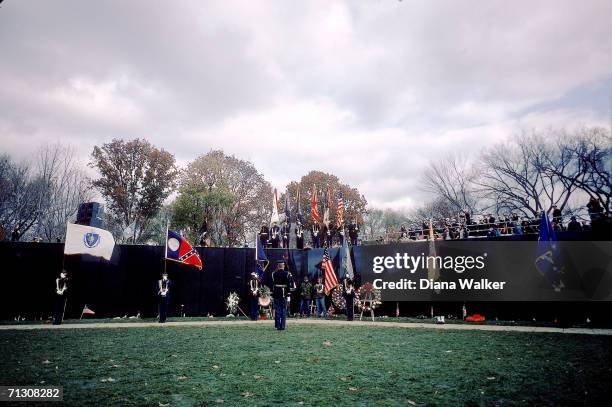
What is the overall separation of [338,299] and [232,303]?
238 inches

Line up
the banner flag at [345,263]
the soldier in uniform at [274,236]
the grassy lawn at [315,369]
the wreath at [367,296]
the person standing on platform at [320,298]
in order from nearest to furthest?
the grassy lawn at [315,369] < the wreath at [367,296] < the banner flag at [345,263] < the person standing on platform at [320,298] < the soldier in uniform at [274,236]

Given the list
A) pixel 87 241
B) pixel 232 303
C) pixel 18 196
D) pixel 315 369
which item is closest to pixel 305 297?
pixel 232 303

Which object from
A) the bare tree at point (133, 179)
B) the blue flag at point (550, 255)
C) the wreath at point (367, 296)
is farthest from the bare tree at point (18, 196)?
the blue flag at point (550, 255)

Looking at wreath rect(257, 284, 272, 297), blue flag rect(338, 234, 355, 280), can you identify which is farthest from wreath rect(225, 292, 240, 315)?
blue flag rect(338, 234, 355, 280)

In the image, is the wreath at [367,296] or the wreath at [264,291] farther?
the wreath at [264,291]

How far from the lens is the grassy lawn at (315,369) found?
508 cm

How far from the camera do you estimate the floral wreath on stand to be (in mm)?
20781

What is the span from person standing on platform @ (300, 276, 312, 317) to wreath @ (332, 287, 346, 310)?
1457mm

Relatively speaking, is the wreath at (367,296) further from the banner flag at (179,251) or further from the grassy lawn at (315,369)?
the banner flag at (179,251)

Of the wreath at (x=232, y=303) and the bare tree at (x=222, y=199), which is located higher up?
the bare tree at (x=222, y=199)

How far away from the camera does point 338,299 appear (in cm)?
2100

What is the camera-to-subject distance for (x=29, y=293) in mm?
17594

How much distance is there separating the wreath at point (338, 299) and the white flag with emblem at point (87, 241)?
39.1ft

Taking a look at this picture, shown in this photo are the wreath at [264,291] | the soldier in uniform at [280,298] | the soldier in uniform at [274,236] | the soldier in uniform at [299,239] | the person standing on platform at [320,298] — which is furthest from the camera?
the soldier in uniform at [299,239]
